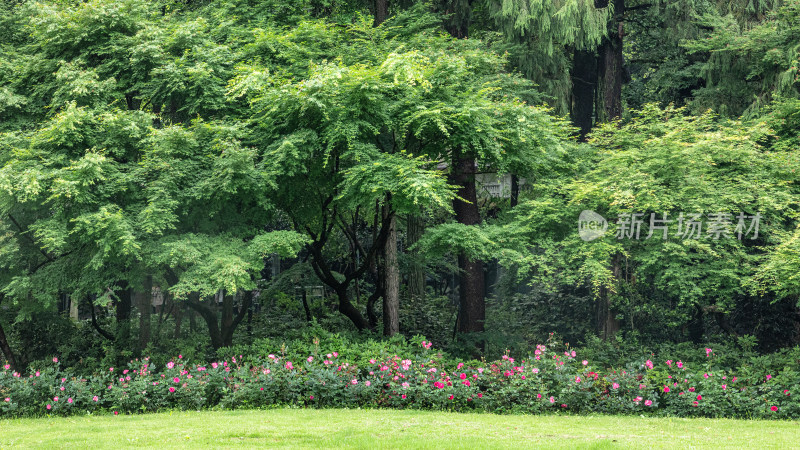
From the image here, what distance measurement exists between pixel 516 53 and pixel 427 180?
6.04m

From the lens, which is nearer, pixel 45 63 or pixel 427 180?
pixel 427 180

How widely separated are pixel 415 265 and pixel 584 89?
7.39m

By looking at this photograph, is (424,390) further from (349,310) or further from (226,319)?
(226,319)

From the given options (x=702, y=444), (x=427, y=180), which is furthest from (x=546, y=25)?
(x=702, y=444)

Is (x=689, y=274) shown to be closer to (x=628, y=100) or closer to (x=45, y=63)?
(x=628, y=100)

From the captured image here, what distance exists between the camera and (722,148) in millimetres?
11867

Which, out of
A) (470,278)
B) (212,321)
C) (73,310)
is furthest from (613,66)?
(73,310)

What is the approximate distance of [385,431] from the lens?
8.71m

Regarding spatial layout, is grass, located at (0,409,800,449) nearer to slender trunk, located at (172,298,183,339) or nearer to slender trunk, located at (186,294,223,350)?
slender trunk, located at (186,294,223,350)

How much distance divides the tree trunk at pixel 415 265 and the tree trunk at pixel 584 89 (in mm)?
5611

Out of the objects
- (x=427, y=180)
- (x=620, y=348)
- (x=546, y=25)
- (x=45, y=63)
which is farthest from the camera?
(x=620, y=348)

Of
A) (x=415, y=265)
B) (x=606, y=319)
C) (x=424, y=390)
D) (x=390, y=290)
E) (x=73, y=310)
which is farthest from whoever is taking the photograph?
(x=73, y=310)

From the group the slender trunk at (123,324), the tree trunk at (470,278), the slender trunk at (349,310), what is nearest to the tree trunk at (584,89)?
the tree trunk at (470,278)

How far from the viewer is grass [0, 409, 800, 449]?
26.7 feet
